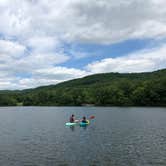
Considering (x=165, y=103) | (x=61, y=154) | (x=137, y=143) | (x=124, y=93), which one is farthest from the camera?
(x=124, y=93)

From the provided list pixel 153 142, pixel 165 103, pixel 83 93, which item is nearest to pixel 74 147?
pixel 153 142

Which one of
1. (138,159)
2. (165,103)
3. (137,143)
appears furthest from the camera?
(165,103)

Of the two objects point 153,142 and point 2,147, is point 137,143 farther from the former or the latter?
point 2,147

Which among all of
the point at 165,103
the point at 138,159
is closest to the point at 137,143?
the point at 138,159

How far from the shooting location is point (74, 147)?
29734 mm

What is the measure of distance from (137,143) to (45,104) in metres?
169

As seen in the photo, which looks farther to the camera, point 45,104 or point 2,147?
point 45,104

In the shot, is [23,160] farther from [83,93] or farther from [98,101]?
[83,93]

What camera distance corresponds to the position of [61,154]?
26.2 m

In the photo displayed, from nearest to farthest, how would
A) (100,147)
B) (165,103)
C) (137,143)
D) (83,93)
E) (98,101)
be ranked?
(100,147) < (137,143) < (165,103) < (98,101) < (83,93)

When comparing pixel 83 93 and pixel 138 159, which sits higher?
pixel 83 93

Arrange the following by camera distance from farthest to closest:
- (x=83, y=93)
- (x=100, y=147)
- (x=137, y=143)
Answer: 1. (x=83, y=93)
2. (x=137, y=143)
3. (x=100, y=147)

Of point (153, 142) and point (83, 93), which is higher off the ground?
point (83, 93)

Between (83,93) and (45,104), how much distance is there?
35455 millimetres
